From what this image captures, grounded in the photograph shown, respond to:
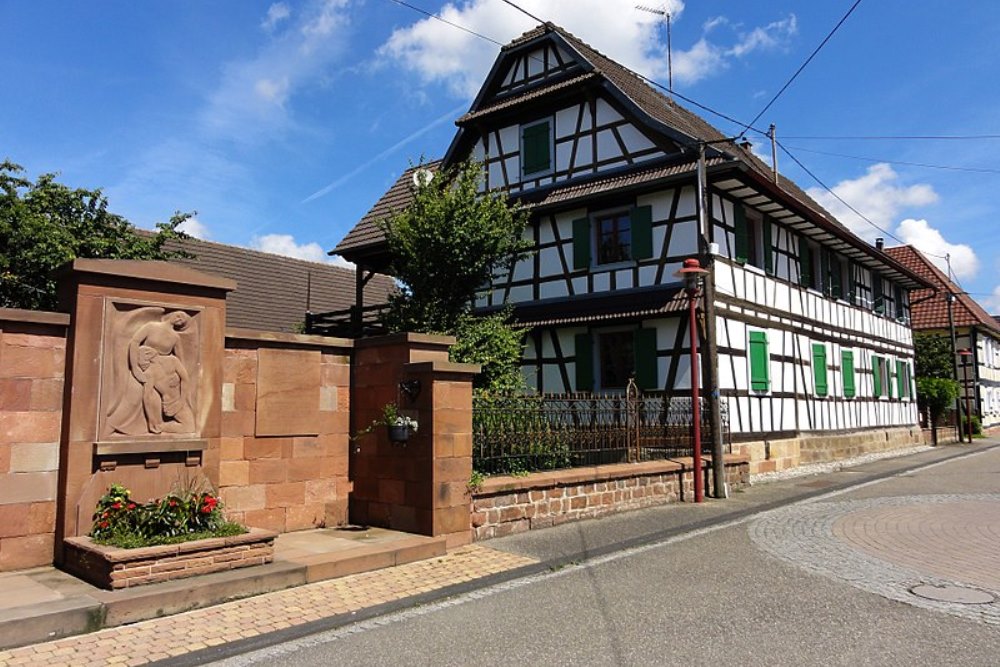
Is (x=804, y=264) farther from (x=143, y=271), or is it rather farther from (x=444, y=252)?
(x=143, y=271)

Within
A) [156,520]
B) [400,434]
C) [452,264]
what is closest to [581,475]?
[400,434]

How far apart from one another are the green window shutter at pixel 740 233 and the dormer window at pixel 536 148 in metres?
A: 4.66

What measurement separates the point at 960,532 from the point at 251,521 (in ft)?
28.2

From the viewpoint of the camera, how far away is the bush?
642cm

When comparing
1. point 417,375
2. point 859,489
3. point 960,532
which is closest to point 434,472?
point 417,375

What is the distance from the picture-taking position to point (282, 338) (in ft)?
28.4

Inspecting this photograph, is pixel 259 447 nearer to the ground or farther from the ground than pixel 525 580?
farther from the ground

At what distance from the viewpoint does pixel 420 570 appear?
7.38 m

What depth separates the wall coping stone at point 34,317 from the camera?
262 inches

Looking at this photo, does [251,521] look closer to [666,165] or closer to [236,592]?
[236,592]

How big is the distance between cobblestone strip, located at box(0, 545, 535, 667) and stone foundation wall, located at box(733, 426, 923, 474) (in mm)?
9192

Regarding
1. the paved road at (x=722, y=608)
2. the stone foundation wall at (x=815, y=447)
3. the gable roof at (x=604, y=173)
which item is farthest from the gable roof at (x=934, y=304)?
the paved road at (x=722, y=608)

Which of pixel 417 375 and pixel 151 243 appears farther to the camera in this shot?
pixel 151 243

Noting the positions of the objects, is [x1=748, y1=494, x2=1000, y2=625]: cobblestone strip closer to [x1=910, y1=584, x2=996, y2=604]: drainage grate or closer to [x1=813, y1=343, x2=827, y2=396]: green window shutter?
[x1=910, y1=584, x2=996, y2=604]: drainage grate
